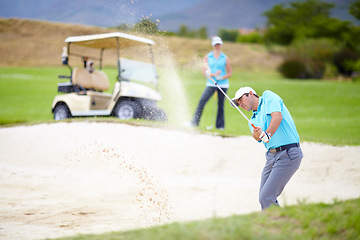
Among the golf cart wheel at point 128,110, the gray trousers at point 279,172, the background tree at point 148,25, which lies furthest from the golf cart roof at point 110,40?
the gray trousers at point 279,172

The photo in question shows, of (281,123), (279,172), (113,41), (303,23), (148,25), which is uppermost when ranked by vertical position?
(303,23)

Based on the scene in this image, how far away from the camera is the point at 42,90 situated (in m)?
29.9

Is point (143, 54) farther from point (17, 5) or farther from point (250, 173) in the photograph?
point (250, 173)

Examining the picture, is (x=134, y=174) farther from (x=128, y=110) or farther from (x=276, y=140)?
(x=276, y=140)

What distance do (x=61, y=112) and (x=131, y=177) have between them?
4.48 meters

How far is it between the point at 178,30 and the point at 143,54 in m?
79.8

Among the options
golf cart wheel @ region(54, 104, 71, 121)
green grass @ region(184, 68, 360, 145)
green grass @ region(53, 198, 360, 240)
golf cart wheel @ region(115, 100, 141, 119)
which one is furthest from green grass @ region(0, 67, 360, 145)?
green grass @ region(53, 198, 360, 240)

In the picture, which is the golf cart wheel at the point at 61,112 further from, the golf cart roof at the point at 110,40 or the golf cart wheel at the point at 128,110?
the golf cart roof at the point at 110,40

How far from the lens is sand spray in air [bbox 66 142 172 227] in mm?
6704

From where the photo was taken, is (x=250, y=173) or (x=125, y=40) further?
(x=125, y=40)

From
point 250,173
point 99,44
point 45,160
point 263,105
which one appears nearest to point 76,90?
A: point 99,44

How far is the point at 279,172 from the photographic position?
4.88 metres

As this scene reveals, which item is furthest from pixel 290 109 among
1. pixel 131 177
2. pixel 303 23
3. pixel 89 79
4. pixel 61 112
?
pixel 303 23

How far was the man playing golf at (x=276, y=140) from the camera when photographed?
477cm
